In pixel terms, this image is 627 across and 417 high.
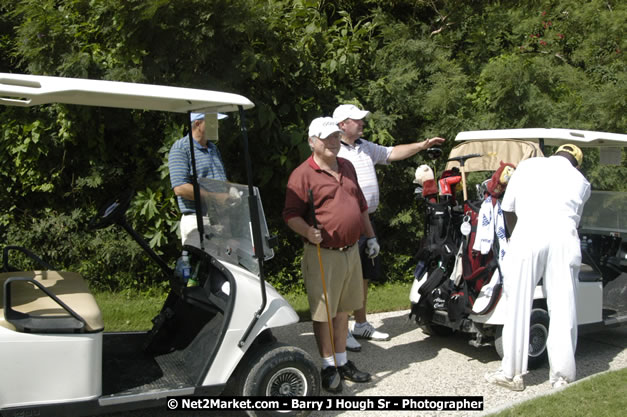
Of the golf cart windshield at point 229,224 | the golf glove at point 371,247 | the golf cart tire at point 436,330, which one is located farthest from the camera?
the golf cart tire at point 436,330

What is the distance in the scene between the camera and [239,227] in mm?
3773

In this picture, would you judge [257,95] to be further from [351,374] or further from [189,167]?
[351,374]

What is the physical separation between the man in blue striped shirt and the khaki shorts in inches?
33.9

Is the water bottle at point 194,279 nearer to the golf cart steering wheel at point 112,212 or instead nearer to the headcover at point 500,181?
the golf cart steering wheel at point 112,212

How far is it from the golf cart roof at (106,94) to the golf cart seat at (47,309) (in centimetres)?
91

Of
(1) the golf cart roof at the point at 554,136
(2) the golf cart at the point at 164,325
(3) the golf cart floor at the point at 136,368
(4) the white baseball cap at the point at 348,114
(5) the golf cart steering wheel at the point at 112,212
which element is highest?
(4) the white baseball cap at the point at 348,114

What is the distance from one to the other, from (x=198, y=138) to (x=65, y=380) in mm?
1951

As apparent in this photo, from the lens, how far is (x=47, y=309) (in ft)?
10.4

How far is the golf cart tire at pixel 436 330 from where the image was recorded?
5.43 m

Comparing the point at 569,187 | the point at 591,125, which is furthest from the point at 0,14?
the point at 591,125

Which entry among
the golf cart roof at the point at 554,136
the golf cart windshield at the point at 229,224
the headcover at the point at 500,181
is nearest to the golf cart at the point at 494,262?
the golf cart roof at the point at 554,136

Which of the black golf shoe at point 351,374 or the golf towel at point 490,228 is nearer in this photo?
the black golf shoe at point 351,374

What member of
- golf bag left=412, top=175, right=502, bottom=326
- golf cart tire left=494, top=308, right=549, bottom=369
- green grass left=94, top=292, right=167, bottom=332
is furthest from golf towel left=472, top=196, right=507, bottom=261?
green grass left=94, top=292, right=167, bottom=332

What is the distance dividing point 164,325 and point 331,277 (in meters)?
1.17
